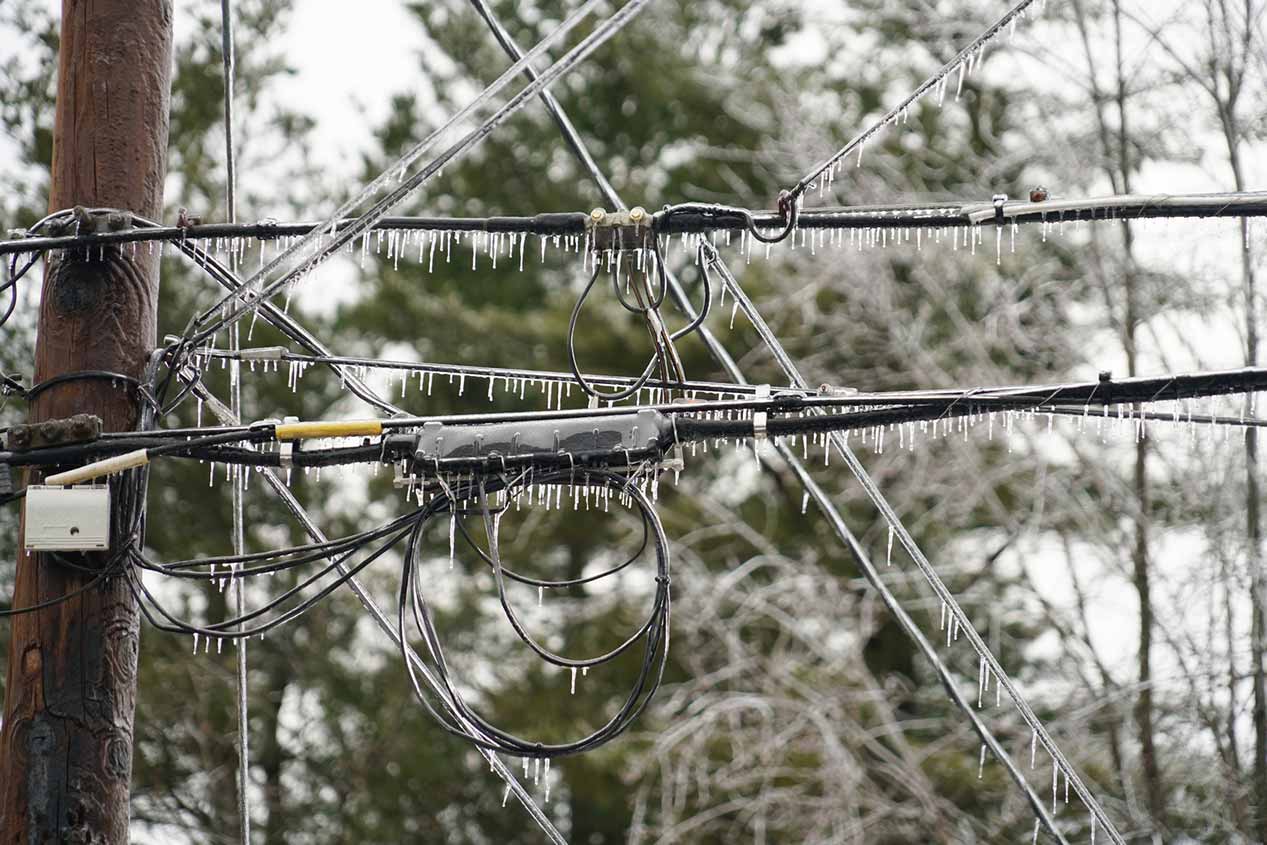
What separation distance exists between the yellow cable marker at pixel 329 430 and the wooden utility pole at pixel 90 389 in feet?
1.84

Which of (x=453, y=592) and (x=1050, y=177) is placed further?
(x=453, y=592)

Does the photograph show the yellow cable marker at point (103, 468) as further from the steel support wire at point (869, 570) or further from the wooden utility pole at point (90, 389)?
the steel support wire at point (869, 570)

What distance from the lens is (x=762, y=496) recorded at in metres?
15.5

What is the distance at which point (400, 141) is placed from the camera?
1788cm

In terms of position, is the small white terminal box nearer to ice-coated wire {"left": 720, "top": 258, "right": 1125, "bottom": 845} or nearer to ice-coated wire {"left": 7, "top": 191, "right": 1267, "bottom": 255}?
ice-coated wire {"left": 7, "top": 191, "right": 1267, "bottom": 255}

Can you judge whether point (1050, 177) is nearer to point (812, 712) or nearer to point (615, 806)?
point (812, 712)

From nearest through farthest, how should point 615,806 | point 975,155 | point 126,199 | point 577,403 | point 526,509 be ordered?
point 126,199 → point 577,403 → point 975,155 → point 615,806 → point 526,509

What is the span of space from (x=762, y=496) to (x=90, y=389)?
11.3 m

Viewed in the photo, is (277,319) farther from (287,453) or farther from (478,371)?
(287,453)

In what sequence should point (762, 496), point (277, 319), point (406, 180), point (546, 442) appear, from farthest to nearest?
point (762, 496) → point (277, 319) → point (406, 180) → point (546, 442)

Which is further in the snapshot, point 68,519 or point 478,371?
point 478,371

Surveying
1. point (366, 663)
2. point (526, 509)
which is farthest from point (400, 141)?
point (366, 663)

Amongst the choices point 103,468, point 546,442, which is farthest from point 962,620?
point 103,468

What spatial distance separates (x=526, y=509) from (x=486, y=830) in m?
3.32
